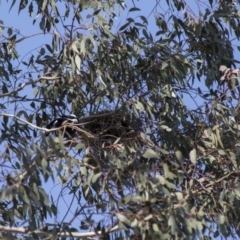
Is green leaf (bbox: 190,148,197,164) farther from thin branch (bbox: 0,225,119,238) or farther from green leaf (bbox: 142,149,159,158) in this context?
thin branch (bbox: 0,225,119,238)

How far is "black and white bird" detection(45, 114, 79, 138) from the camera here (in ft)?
21.8

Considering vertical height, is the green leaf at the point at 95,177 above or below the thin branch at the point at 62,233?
above

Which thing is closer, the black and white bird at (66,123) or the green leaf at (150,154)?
the green leaf at (150,154)

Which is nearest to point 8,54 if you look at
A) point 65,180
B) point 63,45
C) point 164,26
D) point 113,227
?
point 63,45

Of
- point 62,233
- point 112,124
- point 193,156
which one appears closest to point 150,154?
point 193,156

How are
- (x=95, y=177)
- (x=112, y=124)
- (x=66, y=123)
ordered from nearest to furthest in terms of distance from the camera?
(x=95, y=177) → (x=66, y=123) → (x=112, y=124)

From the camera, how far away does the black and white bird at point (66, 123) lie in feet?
21.8

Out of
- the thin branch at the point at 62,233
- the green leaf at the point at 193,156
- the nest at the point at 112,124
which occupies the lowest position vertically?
the thin branch at the point at 62,233

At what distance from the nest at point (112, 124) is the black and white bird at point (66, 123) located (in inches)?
3.2

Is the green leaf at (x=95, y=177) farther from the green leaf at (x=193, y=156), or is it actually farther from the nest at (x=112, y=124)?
the nest at (x=112, y=124)

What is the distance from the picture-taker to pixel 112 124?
6977 mm

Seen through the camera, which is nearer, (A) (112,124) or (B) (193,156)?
(B) (193,156)

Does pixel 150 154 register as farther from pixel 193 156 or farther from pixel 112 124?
pixel 112 124

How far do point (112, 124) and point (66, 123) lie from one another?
47 cm
